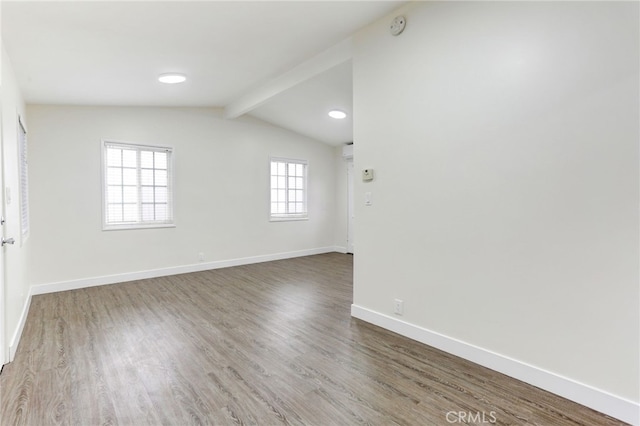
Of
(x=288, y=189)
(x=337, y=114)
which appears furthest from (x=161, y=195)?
(x=337, y=114)

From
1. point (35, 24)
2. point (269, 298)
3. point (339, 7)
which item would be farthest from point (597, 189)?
point (35, 24)

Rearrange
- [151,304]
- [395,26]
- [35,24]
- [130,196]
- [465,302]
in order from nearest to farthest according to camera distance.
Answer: [35,24] < [465,302] < [395,26] < [151,304] < [130,196]

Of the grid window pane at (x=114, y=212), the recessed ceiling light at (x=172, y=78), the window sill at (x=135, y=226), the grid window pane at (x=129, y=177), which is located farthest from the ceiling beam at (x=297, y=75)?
the grid window pane at (x=114, y=212)

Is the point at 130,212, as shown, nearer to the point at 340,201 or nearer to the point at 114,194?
the point at 114,194

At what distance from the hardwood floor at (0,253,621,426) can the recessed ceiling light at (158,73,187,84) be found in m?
2.47

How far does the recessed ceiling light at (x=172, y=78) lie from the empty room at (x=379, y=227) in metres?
0.04

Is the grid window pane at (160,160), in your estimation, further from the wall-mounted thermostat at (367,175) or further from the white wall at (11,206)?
the wall-mounted thermostat at (367,175)

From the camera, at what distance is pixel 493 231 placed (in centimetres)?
234

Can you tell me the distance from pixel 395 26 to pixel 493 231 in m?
1.85

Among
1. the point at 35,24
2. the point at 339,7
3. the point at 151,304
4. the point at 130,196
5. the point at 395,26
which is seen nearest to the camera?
the point at 35,24

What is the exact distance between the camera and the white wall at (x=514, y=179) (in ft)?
6.01

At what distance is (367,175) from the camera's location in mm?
3199

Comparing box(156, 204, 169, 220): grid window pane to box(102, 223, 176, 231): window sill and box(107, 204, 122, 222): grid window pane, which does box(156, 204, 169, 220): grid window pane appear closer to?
box(102, 223, 176, 231): window sill

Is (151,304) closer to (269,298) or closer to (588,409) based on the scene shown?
(269,298)
